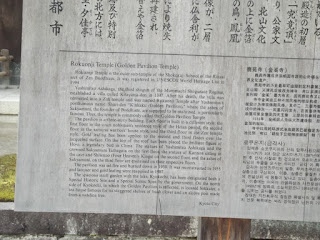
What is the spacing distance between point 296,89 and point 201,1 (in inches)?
37.2

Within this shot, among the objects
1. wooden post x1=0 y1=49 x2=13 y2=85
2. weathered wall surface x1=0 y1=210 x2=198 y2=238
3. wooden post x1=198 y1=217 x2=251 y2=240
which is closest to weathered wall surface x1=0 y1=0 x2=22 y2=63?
wooden post x1=0 y1=49 x2=13 y2=85

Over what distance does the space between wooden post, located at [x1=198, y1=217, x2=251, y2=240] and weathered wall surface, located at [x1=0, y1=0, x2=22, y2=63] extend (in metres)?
5.87

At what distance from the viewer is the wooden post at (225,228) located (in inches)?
130

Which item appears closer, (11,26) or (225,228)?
(225,228)

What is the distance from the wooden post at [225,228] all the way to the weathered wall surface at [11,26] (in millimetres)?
5868

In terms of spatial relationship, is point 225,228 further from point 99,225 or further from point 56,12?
point 56,12

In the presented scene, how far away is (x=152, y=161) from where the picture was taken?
301cm

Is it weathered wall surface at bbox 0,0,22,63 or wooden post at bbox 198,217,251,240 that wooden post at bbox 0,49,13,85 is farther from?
wooden post at bbox 198,217,251,240

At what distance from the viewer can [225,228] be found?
10.9 ft

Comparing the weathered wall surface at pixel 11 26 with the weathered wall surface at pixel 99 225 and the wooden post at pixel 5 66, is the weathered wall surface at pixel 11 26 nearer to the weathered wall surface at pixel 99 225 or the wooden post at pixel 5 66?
the wooden post at pixel 5 66

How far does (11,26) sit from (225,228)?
6315mm

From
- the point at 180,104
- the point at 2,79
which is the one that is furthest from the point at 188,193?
the point at 2,79

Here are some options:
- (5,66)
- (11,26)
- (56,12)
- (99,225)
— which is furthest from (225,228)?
(11,26)

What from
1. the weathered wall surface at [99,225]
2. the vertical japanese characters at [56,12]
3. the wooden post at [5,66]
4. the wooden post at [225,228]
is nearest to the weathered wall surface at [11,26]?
the wooden post at [5,66]
